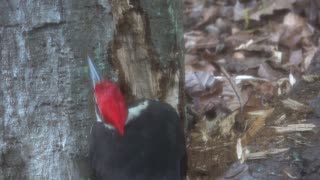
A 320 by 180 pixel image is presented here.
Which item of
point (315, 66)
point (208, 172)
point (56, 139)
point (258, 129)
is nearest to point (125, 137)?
point (56, 139)

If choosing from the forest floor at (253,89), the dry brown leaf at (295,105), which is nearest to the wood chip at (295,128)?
the forest floor at (253,89)

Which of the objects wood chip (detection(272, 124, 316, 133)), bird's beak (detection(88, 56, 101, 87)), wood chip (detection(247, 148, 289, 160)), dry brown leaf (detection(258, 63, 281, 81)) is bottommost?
wood chip (detection(247, 148, 289, 160))

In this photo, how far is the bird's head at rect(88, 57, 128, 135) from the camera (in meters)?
2.15

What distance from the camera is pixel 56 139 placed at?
2527mm

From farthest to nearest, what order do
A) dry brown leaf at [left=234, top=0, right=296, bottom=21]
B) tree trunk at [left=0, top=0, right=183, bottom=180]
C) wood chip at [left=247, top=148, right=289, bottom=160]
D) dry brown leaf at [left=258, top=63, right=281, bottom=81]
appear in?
1. dry brown leaf at [left=234, top=0, right=296, bottom=21]
2. dry brown leaf at [left=258, top=63, right=281, bottom=81]
3. wood chip at [left=247, top=148, right=289, bottom=160]
4. tree trunk at [left=0, top=0, right=183, bottom=180]

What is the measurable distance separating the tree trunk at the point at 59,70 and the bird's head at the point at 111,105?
0.30 metres

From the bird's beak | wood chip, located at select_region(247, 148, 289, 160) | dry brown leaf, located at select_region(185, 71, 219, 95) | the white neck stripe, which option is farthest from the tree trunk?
dry brown leaf, located at select_region(185, 71, 219, 95)

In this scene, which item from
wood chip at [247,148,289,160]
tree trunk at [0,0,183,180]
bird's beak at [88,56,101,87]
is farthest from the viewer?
wood chip at [247,148,289,160]

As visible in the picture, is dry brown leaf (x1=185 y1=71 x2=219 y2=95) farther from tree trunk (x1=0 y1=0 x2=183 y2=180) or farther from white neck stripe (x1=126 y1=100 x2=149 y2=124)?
white neck stripe (x1=126 y1=100 x2=149 y2=124)

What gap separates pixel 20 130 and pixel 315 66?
134 centimetres

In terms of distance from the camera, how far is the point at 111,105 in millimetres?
2150

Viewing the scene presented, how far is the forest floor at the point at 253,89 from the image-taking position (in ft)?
8.99

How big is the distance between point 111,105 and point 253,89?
178 centimetres

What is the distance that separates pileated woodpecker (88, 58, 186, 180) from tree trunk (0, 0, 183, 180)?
153mm
